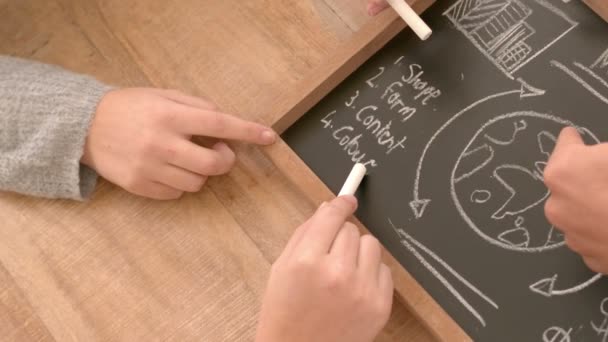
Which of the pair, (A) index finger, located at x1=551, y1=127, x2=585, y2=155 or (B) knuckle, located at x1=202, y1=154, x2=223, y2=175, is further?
(B) knuckle, located at x1=202, y1=154, x2=223, y2=175

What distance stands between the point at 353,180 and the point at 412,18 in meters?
0.18

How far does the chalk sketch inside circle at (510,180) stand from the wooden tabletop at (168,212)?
0.13 meters

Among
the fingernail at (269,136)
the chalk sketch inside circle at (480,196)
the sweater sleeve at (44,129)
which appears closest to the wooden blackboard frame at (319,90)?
the fingernail at (269,136)

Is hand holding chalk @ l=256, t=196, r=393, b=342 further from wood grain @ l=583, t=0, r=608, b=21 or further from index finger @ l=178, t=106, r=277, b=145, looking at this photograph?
wood grain @ l=583, t=0, r=608, b=21

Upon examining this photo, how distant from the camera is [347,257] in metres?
0.61

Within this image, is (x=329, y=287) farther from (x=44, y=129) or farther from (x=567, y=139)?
(x=44, y=129)

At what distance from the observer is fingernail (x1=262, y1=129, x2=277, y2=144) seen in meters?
0.69

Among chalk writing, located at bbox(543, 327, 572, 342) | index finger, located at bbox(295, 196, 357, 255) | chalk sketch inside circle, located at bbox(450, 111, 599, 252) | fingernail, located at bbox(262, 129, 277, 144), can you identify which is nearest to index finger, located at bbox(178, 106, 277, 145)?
fingernail, located at bbox(262, 129, 277, 144)

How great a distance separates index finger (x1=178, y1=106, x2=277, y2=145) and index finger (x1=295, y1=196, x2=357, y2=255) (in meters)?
0.11

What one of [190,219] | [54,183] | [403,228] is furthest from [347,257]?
[54,183]

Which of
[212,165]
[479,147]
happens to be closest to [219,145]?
[212,165]

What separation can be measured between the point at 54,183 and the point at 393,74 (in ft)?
1.33

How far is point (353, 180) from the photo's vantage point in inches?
26.0

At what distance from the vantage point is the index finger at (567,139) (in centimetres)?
60
